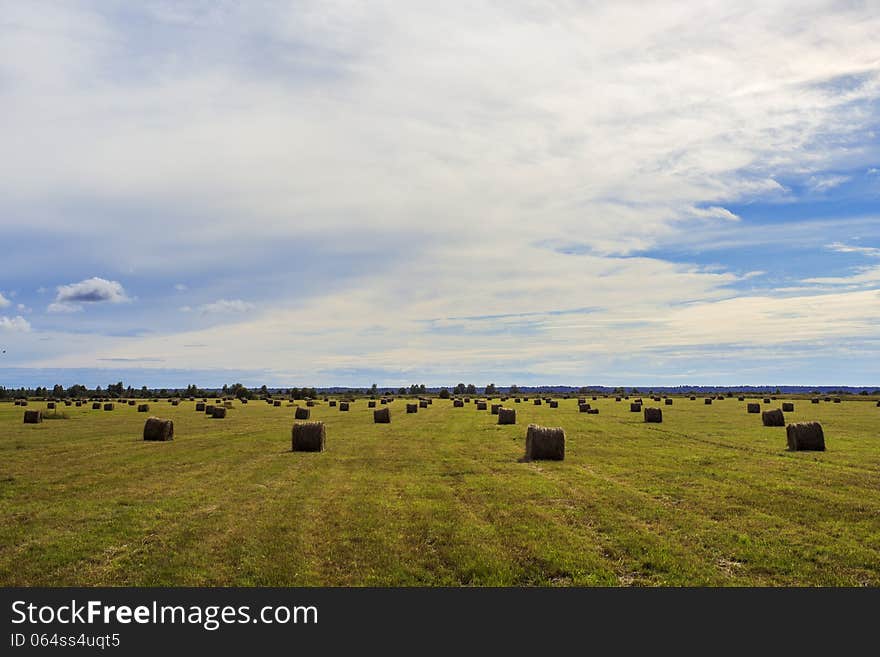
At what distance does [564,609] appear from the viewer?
9211mm

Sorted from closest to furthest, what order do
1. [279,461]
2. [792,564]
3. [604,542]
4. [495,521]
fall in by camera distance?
[792,564], [604,542], [495,521], [279,461]

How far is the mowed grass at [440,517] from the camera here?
36.1 feet

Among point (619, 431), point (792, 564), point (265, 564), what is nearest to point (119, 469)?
point (265, 564)

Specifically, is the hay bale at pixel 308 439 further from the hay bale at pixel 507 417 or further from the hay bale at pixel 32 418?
the hay bale at pixel 32 418

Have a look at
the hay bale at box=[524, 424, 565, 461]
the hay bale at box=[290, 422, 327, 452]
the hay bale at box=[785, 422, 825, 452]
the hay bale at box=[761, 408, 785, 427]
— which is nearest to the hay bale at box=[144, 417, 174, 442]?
the hay bale at box=[290, 422, 327, 452]

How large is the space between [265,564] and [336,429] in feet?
104

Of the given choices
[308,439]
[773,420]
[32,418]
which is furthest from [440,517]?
[32,418]

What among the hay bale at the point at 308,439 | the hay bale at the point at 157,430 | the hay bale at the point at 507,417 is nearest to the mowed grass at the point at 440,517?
the hay bale at the point at 308,439

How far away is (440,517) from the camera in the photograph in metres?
14.8

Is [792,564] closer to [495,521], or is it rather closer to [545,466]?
[495,521]

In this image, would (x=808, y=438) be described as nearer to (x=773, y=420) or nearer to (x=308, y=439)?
(x=773, y=420)

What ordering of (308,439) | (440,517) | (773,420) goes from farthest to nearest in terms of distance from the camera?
1. (773,420)
2. (308,439)
3. (440,517)

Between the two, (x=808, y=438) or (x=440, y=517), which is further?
(x=808, y=438)

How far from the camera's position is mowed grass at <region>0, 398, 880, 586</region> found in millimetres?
11008
